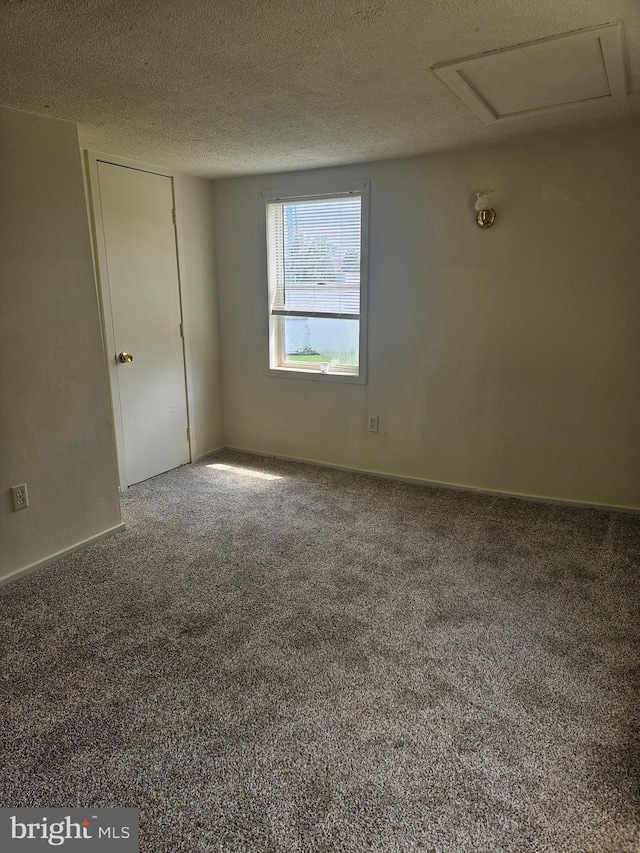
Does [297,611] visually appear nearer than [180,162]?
Yes

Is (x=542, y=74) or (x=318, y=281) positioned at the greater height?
(x=542, y=74)

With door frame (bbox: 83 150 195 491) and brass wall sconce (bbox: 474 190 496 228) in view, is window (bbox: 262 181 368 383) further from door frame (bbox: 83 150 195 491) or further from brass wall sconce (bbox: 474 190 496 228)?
brass wall sconce (bbox: 474 190 496 228)

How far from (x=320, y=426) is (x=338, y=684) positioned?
2.55 meters

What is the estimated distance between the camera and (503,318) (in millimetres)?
3461

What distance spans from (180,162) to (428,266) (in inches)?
72.1

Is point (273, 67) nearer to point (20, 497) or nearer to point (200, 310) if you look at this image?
point (20, 497)

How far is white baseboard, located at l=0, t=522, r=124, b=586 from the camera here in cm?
266

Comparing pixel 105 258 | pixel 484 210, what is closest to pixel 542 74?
pixel 484 210

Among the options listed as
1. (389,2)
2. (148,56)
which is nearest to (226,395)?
(148,56)

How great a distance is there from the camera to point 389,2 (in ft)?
5.09

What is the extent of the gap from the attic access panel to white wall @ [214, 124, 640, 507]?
703 millimetres

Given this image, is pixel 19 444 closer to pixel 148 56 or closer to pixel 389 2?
pixel 148 56

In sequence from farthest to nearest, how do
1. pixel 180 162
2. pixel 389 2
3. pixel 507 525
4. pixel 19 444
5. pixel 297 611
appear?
pixel 180 162 < pixel 507 525 < pixel 19 444 < pixel 297 611 < pixel 389 2

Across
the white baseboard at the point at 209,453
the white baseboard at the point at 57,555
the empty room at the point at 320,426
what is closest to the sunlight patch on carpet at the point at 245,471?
the empty room at the point at 320,426
